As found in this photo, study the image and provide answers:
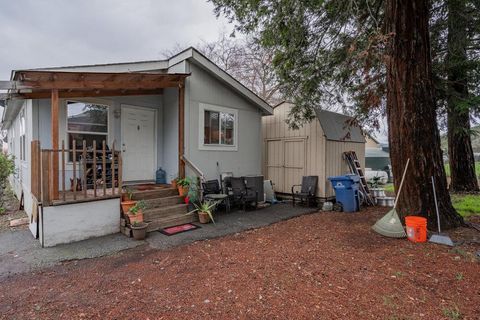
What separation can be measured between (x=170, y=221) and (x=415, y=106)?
5438mm

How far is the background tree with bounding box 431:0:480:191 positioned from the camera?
5965 millimetres

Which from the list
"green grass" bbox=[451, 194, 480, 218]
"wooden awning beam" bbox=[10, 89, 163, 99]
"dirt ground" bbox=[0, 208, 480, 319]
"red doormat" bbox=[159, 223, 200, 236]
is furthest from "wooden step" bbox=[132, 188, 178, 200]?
"green grass" bbox=[451, 194, 480, 218]

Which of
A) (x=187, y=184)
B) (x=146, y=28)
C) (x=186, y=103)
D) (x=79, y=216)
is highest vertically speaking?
(x=146, y=28)

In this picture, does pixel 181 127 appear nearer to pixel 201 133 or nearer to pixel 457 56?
pixel 201 133

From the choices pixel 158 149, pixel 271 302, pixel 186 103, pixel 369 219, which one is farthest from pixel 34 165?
pixel 369 219

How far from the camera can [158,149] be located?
727cm

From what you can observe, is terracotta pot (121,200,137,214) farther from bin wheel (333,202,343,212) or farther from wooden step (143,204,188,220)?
bin wheel (333,202,343,212)

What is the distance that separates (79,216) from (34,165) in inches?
56.0

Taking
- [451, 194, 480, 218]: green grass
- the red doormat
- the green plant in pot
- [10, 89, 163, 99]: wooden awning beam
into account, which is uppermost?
[10, 89, 163, 99]: wooden awning beam

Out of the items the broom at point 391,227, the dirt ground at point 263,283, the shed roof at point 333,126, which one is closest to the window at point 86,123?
the dirt ground at point 263,283

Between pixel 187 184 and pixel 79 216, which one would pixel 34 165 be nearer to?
pixel 79 216

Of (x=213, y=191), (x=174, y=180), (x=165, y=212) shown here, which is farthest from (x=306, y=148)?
(x=165, y=212)

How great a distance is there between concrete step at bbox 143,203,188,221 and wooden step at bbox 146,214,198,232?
0.41ft

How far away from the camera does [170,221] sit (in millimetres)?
5469
